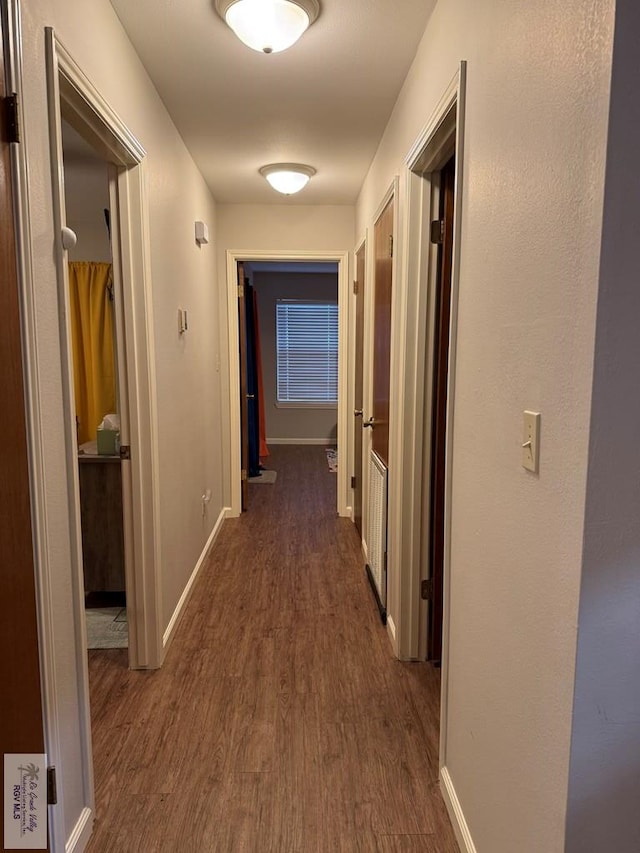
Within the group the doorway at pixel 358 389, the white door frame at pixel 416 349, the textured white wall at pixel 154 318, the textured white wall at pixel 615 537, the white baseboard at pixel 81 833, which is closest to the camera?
the textured white wall at pixel 615 537

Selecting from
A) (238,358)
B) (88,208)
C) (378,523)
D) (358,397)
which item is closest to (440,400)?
(378,523)

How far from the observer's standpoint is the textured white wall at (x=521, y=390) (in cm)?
88

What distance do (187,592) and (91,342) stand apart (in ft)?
7.46

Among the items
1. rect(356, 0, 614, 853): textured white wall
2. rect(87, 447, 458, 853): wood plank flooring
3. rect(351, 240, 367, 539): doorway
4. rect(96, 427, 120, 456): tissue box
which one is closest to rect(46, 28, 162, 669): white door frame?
rect(87, 447, 458, 853): wood plank flooring

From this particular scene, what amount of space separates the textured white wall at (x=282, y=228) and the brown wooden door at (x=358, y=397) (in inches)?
15.2

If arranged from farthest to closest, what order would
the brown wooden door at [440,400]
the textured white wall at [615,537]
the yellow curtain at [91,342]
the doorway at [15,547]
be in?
the yellow curtain at [91,342]
the brown wooden door at [440,400]
the doorway at [15,547]
the textured white wall at [615,537]

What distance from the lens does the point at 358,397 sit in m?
4.05

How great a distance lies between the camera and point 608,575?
869 mm

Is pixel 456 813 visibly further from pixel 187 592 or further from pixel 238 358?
pixel 238 358

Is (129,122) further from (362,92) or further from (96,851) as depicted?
(96,851)

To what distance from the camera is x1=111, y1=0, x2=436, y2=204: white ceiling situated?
1853 millimetres

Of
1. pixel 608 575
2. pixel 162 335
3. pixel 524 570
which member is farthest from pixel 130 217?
pixel 608 575

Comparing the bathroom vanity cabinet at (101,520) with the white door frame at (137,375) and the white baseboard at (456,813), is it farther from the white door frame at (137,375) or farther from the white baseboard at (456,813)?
the white baseboard at (456,813)

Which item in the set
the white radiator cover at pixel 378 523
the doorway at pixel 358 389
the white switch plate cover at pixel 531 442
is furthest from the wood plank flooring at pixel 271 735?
the white switch plate cover at pixel 531 442
